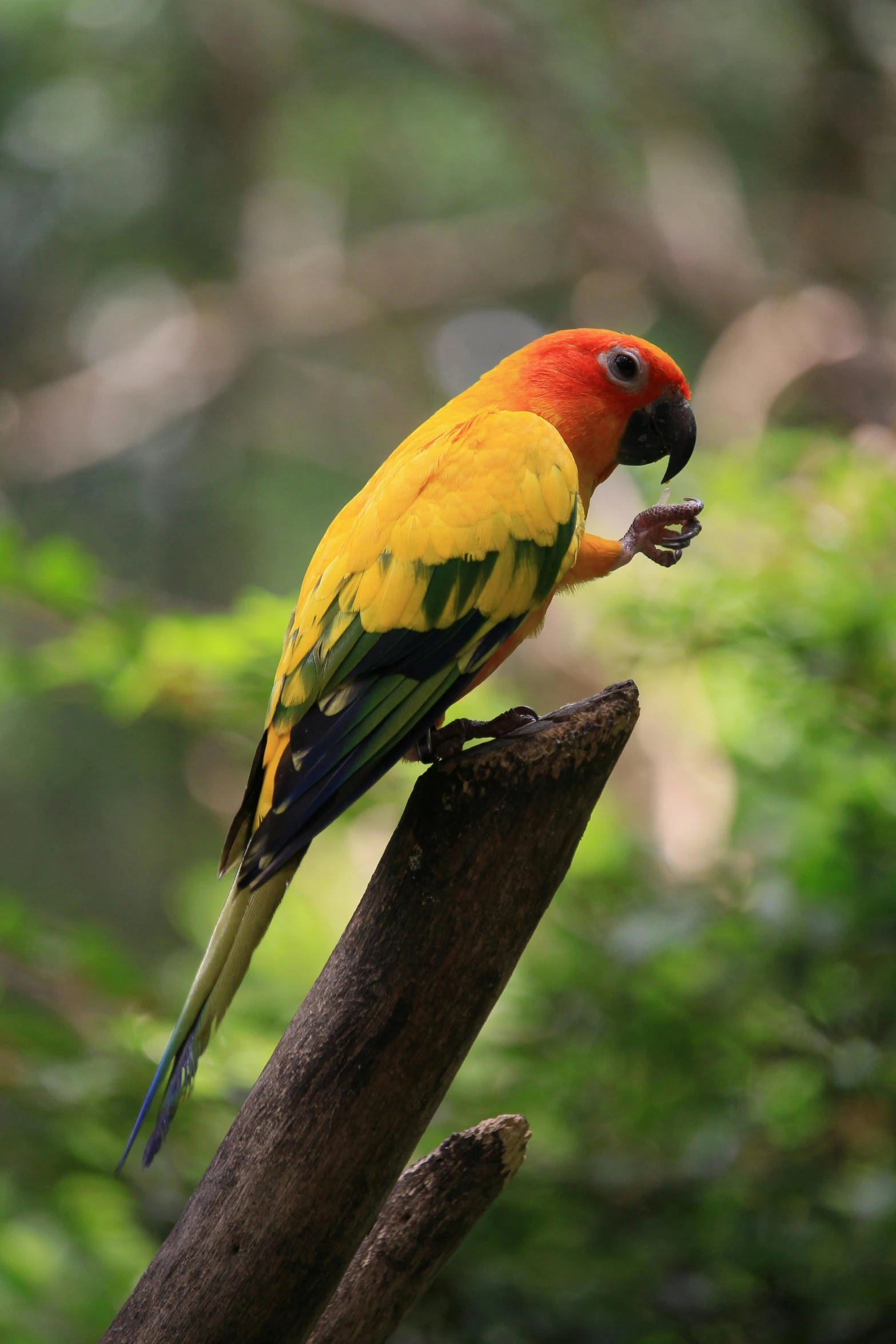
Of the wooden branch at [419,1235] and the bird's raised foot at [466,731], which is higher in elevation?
the bird's raised foot at [466,731]

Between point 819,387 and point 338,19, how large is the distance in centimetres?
470

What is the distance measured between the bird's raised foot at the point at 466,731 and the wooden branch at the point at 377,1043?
138mm

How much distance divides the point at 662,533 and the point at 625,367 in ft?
1.38

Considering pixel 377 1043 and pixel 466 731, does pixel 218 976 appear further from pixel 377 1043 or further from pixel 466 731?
pixel 466 731

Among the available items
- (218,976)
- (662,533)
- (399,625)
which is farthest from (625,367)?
(218,976)

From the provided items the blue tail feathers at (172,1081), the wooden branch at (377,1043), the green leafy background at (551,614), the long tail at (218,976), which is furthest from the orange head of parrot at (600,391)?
the blue tail feathers at (172,1081)

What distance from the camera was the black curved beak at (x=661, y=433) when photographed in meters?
2.48

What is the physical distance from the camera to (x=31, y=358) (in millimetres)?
8633

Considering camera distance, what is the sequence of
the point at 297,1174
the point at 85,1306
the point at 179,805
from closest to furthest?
the point at 297,1174 < the point at 85,1306 < the point at 179,805

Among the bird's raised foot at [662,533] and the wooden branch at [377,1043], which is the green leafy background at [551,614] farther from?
the wooden branch at [377,1043]

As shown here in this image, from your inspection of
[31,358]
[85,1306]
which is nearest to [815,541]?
[85,1306]

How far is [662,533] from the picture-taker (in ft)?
7.43

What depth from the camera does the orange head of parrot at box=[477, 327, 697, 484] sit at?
242 cm

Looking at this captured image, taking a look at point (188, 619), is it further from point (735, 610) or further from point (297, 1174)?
point (297, 1174)
